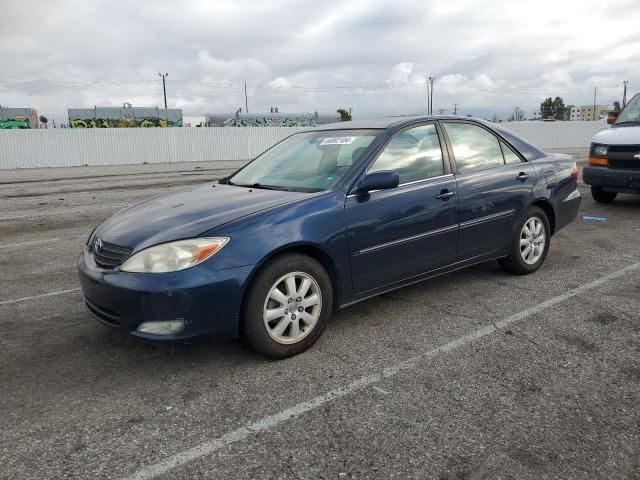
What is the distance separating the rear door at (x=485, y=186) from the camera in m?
4.52

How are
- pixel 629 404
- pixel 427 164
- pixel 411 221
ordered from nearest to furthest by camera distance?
pixel 629 404 < pixel 411 221 < pixel 427 164

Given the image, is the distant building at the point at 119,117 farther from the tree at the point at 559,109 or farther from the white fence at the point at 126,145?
the tree at the point at 559,109

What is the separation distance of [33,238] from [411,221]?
20.2ft

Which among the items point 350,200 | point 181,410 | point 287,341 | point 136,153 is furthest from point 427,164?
point 136,153

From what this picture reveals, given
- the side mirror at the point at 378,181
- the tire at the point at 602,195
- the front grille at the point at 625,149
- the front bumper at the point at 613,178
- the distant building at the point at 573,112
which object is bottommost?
the tire at the point at 602,195

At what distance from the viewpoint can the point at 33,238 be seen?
782 cm

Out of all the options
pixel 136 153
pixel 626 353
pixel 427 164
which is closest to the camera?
pixel 626 353

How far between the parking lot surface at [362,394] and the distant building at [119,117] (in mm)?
44016

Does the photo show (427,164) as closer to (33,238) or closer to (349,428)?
(349,428)

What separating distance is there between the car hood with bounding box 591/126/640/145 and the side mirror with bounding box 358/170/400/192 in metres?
6.22

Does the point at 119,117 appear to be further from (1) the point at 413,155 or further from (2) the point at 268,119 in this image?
(1) the point at 413,155

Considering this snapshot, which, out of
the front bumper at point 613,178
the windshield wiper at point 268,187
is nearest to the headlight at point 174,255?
the windshield wiper at point 268,187

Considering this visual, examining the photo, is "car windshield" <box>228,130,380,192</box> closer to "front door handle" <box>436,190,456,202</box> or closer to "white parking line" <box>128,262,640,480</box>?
"front door handle" <box>436,190,456,202</box>

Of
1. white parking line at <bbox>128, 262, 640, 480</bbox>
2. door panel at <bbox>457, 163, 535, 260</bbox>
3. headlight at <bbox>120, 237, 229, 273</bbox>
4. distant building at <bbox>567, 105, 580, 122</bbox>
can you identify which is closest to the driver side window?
door panel at <bbox>457, 163, 535, 260</bbox>
